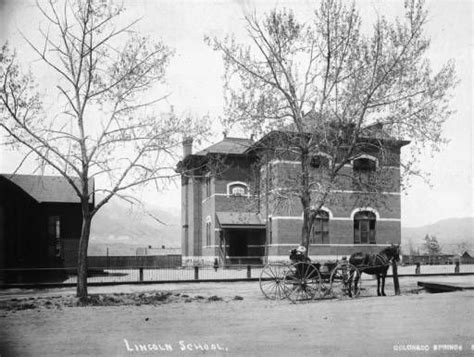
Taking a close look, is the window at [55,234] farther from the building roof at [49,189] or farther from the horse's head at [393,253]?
the horse's head at [393,253]

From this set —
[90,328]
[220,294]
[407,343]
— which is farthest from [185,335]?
[220,294]

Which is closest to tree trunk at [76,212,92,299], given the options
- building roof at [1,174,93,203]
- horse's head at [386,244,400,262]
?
horse's head at [386,244,400,262]

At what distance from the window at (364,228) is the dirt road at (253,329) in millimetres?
22520

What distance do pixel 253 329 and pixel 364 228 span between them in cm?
2807

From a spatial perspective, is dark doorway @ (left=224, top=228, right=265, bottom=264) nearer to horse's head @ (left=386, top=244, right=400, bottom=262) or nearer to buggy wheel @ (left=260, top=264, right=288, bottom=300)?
buggy wheel @ (left=260, top=264, right=288, bottom=300)

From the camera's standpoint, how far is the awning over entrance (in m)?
36.4

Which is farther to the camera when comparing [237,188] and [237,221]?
[237,188]

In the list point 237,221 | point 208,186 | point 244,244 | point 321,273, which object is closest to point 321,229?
point 237,221

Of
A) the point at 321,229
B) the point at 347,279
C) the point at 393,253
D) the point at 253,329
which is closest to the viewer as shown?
the point at 253,329

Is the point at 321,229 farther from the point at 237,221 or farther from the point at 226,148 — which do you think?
the point at 226,148

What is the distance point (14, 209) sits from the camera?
25016 millimetres

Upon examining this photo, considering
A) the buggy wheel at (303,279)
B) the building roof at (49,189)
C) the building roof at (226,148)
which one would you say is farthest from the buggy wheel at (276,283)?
the building roof at (226,148)

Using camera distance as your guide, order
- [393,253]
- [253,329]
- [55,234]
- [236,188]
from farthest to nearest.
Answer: [236,188]
[55,234]
[393,253]
[253,329]

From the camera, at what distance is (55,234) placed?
31359 millimetres
